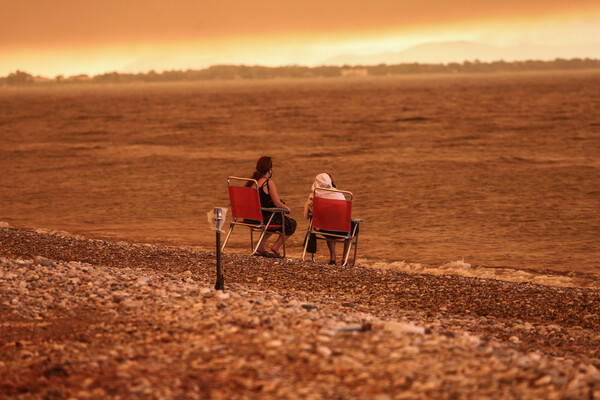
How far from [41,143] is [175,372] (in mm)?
38006

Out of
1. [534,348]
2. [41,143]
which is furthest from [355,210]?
[41,143]

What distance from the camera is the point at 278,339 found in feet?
14.0

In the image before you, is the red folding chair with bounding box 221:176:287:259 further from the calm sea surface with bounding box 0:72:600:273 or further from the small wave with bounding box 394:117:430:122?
the small wave with bounding box 394:117:430:122

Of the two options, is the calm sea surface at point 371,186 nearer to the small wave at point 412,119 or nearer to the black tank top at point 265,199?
the black tank top at point 265,199

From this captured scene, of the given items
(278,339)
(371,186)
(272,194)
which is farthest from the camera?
(371,186)

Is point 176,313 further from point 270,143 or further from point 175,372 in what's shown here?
point 270,143

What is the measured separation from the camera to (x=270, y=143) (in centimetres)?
3994

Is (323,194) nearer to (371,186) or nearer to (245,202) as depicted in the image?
(245,202)

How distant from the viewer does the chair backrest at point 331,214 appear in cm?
850

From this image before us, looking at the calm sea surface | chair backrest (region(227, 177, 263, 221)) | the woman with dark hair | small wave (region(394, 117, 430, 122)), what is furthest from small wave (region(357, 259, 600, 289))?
small wave (region(394, 117, 430, 122))

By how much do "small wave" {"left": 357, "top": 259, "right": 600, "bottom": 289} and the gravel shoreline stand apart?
2510 millimetres

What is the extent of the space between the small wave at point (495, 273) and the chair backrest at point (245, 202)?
2.17 m

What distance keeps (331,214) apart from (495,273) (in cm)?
284

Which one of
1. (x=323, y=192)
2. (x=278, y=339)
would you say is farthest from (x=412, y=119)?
(x=278, y=339)
